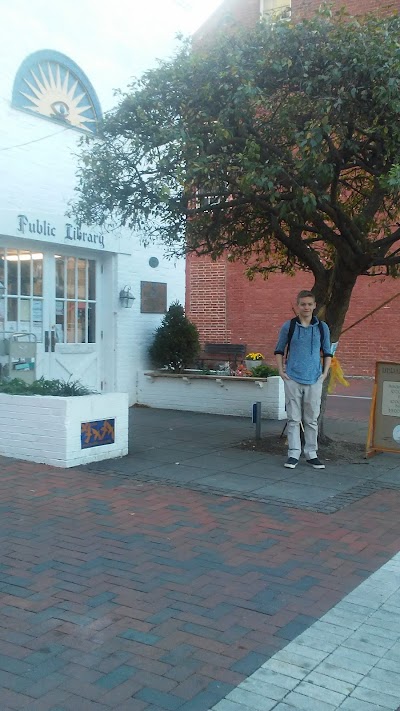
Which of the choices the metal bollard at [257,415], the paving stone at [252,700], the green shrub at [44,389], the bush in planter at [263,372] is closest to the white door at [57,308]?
the green shrub at [44,389]

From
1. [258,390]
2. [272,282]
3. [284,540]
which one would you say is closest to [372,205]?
[258,390]

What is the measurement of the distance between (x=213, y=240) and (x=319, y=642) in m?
6.55

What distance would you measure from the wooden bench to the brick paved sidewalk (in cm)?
1337

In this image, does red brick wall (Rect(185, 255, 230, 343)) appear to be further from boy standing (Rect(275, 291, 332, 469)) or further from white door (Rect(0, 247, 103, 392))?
boy standing (Rect(275, 291, 332, 469))

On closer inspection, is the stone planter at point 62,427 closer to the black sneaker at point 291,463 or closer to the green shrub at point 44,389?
the green shrub at point 44,389

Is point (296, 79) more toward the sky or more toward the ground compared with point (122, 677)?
more toward the sky

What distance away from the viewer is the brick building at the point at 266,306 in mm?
18141

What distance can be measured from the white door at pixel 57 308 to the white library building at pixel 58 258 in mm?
15

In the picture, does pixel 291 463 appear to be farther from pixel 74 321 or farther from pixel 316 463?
pixel 74 321

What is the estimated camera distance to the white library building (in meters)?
10.2

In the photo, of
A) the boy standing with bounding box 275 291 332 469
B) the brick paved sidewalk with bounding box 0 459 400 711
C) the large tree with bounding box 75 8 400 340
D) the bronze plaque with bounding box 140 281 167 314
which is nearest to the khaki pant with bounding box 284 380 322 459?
the boy standing with bounding box 275 291 332 469

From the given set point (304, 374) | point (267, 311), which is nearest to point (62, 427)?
point (304, 374)

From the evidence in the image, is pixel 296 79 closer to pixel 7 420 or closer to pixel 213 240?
pixel 213 240

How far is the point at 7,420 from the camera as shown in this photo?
312 inches
